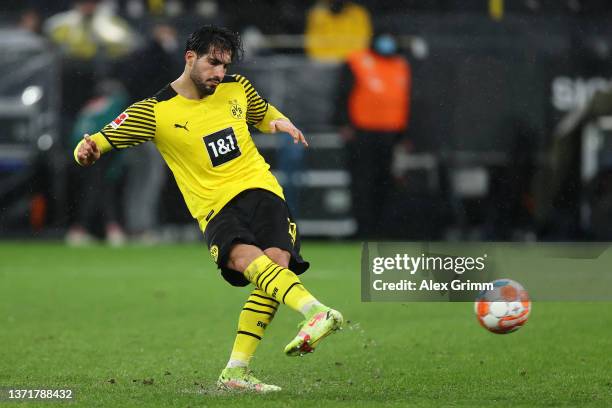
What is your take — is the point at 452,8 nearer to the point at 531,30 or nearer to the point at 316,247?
the point at 531,30

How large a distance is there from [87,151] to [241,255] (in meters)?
0.90

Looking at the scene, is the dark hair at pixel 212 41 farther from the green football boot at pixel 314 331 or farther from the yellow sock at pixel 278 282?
the green football boot at pixel 314 331

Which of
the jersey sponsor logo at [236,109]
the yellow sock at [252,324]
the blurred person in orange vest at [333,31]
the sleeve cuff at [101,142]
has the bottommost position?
the yellow sock at [252,324]

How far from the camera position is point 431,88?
687 inches

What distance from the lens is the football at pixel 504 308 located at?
7.26m

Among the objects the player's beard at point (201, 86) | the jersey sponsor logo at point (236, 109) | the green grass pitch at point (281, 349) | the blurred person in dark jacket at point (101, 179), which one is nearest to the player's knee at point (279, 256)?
the green grass pitch at point (281, 349)

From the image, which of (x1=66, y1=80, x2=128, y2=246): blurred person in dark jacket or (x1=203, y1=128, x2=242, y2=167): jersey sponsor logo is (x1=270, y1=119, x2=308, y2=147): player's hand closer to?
(x1=203, y1=128, x2=242, y2=167): jersey sponsor logo

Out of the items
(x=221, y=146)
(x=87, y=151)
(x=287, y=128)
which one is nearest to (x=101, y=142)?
(x=87, y=151)

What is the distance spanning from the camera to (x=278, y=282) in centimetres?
619

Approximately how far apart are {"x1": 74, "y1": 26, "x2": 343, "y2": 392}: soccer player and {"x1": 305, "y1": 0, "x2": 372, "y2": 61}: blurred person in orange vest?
36.1 ft

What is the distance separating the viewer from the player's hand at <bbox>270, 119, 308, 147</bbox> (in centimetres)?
663

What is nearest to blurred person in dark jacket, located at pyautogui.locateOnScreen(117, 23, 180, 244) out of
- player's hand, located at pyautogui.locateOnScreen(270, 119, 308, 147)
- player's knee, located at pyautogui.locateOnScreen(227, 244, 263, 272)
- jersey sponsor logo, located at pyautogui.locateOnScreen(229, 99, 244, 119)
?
player's hand, located at pyautogui.locateOnScreen(270, 119, 308, 147)

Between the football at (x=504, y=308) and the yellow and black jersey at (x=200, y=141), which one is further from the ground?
the yellow and black jersey at (x=200, y=141)

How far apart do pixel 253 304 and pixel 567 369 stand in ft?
6.03
